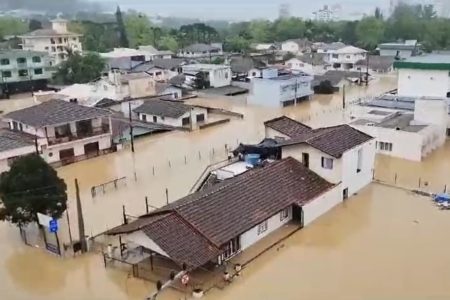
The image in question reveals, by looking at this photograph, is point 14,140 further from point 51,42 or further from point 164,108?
point 51,42

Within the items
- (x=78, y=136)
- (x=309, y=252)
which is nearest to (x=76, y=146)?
(x=78, y=136)

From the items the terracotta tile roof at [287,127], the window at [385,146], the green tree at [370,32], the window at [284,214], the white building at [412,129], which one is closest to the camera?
the window at [284,214]

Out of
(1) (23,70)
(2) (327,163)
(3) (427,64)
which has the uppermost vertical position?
(3) (427,64)

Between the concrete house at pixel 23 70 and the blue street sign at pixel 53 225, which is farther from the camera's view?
the concrete house at pixel 23 70

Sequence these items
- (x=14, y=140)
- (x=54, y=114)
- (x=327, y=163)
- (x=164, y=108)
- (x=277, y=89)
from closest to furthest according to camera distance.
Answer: (x=327, y=163) → (x=14, y=140) → (x=54, y=114) → (x=164, y=108) → (x=277, y=89)

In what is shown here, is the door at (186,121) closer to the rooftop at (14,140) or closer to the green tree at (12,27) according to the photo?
the rooftop at (14,140)

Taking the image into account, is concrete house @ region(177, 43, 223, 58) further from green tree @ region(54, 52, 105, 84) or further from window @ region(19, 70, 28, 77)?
window @ region(19, 70, 28, 77)

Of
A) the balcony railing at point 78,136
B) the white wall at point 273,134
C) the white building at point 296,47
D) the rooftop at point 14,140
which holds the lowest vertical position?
the balcony railing at point 78,136

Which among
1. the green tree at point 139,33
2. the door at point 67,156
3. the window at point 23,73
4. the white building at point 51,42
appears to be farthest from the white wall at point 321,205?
the green tree at point 139,33
